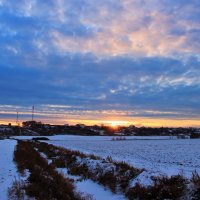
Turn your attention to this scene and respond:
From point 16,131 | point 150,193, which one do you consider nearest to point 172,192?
point 150,193

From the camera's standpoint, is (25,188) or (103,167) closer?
(25,188)

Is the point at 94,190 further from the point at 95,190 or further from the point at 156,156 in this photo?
the point at 156,156

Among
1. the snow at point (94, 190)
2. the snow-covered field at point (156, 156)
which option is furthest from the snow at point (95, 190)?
the snow-covered field at point (156, 156)

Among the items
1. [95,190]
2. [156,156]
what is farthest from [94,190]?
[156,156]

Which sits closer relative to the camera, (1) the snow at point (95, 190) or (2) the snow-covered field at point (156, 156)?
(1) the snow at point (95, 190)

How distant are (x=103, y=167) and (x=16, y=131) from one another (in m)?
181

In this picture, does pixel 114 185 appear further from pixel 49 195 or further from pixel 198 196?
pixel 198 196

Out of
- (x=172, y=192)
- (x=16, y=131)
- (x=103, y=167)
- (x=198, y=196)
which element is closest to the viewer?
(x=198, y=196)

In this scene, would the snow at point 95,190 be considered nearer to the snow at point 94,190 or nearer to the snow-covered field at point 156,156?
the snow at point 94,190

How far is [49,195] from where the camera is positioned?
11.9 m

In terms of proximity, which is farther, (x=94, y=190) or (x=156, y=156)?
(x=156, y=156)

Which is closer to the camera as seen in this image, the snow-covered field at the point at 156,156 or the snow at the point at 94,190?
the snow at the point at 94,190

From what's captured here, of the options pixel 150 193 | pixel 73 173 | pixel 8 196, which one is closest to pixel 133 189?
pixel 150 193

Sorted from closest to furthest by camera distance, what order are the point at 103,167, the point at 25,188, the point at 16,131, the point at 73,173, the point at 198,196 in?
the point at 198,196, the point at 25,188, the point at 103,167, the point at 73,173, the point at 16,131
